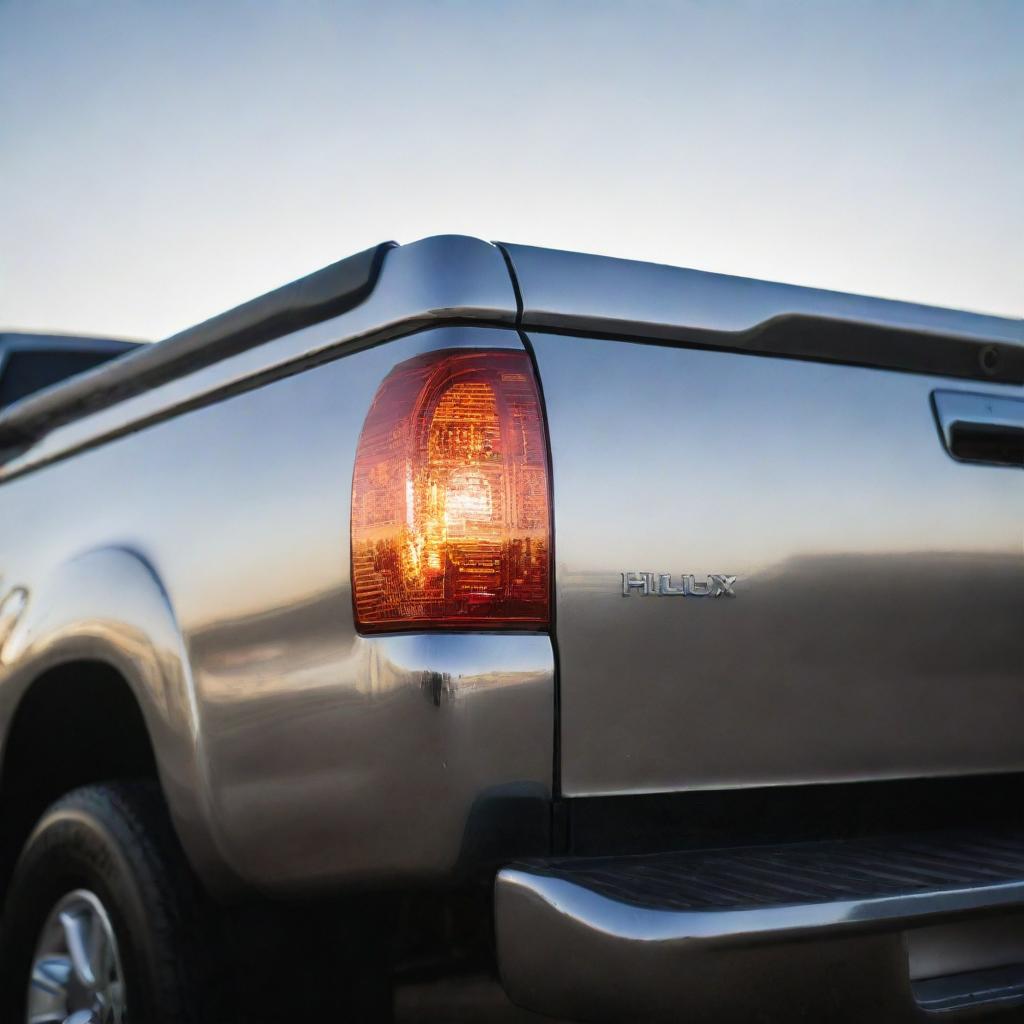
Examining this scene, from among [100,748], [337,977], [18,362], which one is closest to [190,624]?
[337,977]

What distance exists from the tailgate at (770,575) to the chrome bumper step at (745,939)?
0.18 meters

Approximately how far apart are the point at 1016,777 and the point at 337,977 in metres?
1.20

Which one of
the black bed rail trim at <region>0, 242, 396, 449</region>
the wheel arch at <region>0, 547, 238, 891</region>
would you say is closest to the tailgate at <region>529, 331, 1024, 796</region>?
the black bed rail trim at <region>0, 242, 396, 449</region>

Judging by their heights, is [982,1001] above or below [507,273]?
below

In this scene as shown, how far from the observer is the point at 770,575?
1973 mm

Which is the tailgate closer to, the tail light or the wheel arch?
the tail light

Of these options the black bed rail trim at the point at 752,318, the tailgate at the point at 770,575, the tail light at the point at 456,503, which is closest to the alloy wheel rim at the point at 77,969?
the tail light at the point at 456,503

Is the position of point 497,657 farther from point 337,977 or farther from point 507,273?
point 337,977

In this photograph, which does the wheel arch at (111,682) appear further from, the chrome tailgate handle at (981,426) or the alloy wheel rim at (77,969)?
the chrome tailgate handle at (981,426)

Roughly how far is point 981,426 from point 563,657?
0.90 meters

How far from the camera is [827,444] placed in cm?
208

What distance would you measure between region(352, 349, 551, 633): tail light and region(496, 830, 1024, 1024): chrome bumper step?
0.37 meters

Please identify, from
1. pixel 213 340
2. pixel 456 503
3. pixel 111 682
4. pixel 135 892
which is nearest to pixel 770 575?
pixel 456 503

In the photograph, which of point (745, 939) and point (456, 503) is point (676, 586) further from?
point (745, 939)
